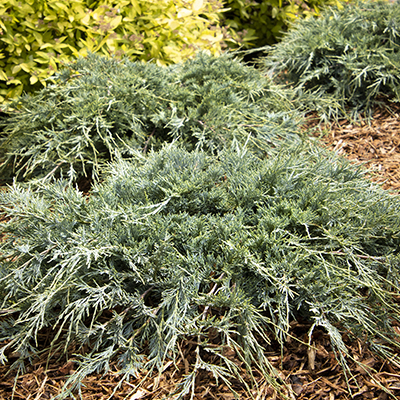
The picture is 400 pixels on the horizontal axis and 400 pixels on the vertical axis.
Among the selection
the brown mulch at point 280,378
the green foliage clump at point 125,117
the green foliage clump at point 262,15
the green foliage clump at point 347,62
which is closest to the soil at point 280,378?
the brown mulch at point 280,378

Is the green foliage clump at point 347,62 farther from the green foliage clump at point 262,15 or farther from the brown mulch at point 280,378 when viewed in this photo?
the brown mulch at point 280,378

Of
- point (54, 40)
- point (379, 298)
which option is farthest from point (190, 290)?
point (54, 40)

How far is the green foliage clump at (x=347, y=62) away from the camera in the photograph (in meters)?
3.57

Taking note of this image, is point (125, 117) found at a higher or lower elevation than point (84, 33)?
lower

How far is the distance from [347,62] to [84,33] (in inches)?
92.5

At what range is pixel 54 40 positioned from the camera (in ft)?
11.2

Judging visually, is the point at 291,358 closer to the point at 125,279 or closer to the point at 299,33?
the point at 125,279

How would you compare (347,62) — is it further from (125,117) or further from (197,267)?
(197,267)

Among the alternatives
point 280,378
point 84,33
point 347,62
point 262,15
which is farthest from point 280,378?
point 262,15

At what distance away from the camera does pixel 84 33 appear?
11.8 ft

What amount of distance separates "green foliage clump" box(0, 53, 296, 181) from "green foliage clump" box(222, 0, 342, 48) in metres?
1.62

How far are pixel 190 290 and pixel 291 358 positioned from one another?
22.1 inches

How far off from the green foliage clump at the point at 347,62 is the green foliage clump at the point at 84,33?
845 millimetres

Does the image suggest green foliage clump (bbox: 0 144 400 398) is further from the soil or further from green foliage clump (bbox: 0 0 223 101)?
green foliage clump (bbox: 0 0 223 101)
